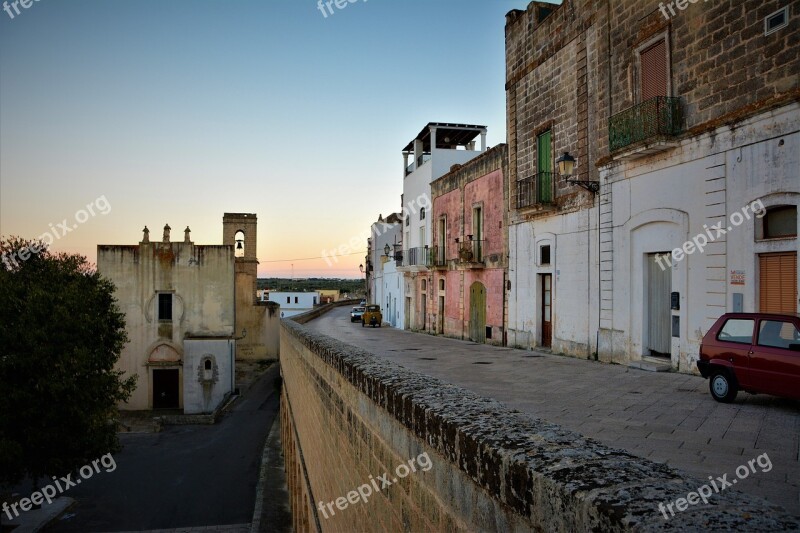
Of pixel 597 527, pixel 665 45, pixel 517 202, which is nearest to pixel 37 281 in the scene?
pixel 517 202

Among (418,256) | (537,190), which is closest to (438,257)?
(418,256)

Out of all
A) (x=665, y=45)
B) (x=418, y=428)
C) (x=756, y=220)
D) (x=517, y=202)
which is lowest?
(x=418, y=428)

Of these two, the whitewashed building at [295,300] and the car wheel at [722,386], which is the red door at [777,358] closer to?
the car wheel at [722,386]

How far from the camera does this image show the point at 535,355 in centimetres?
1614

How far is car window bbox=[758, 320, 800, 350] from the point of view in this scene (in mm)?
7418

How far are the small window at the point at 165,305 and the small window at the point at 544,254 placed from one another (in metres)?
21.8

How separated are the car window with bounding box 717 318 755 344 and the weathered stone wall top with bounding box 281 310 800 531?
20.9 feet

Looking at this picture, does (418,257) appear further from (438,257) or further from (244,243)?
(244,243)

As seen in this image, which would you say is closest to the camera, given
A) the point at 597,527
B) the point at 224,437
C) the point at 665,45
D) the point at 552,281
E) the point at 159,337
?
the point at 597,527

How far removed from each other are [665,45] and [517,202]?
23.2ft

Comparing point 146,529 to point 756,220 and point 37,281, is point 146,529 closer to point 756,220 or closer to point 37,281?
point 37,281

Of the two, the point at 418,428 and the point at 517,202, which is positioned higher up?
the point at 517,202

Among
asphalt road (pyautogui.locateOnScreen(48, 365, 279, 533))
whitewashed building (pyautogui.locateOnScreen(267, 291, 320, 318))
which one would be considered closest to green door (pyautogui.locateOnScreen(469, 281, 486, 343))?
asphalt road (pyautogui.locateOnScreen(48, 365, 279, 533))

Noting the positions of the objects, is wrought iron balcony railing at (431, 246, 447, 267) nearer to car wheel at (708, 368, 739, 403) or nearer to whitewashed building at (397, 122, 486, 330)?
whitewashed building at (397, 122, 486, 330)
